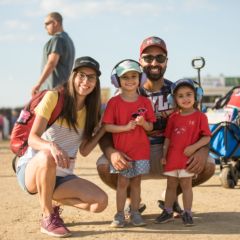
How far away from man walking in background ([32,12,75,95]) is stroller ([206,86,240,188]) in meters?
2.32

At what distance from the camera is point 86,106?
4.48 m

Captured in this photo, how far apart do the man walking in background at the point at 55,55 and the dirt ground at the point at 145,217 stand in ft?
4.94

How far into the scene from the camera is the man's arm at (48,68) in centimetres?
641

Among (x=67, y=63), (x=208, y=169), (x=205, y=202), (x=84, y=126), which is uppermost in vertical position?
(x=67, y=63)

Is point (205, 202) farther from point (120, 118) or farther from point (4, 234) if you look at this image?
point (4, 234)

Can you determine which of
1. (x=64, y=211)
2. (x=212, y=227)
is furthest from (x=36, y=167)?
(x=212, y=227)

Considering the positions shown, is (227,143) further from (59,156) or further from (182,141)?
(59,156)

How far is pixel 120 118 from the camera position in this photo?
4.47 metres

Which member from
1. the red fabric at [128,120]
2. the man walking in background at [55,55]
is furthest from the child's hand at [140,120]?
the man walking in background at [55,55]

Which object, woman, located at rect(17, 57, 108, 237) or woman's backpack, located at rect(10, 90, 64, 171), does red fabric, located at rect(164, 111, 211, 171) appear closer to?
woman, located at rect(17, 57, 108, 237)

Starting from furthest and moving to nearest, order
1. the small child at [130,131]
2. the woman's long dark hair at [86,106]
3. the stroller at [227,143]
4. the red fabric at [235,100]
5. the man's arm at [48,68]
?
the red fabric at [235,100] → the stroller at [227,143] → the man's arm at [48,68] → the small child at [130,131] → the woman's long dark hair at [86,106]

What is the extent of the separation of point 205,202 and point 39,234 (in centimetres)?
227

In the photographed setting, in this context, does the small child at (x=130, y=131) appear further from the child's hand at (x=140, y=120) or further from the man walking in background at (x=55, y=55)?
the man walking in background at (x=55, y=55)

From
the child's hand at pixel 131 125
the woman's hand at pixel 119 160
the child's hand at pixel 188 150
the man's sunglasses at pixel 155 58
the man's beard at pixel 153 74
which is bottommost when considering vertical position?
the woman's hand at pixel 119 160
